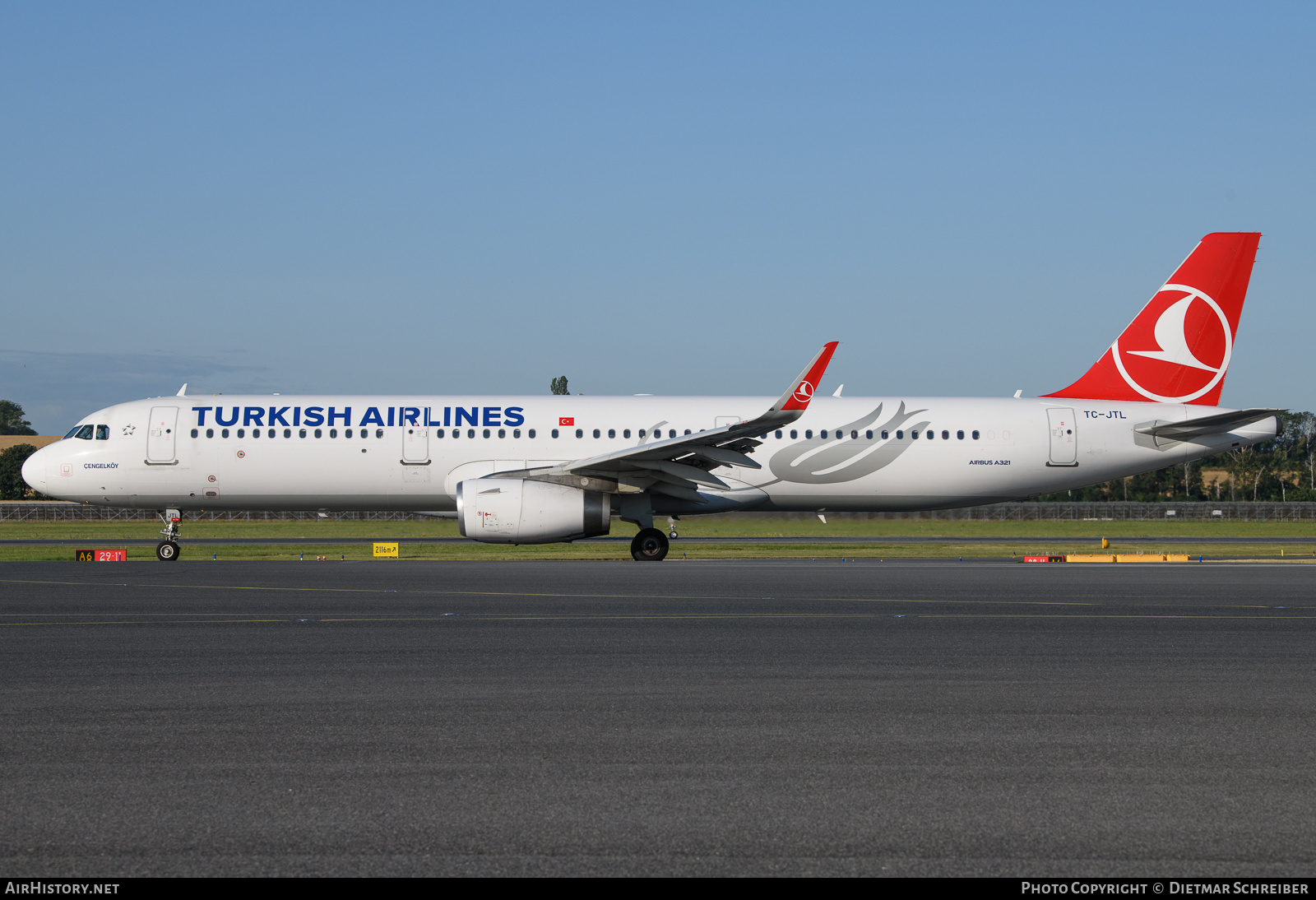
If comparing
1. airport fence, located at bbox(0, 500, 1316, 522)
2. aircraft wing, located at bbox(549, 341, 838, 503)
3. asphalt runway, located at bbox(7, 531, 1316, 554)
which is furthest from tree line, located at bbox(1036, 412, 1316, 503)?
aircraft wing, located at bbox(549, 341, 838, 503)

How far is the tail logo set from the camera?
1056 inches

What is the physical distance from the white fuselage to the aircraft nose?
0.04 meters

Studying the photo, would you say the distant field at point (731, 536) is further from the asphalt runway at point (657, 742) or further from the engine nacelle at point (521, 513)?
the asphalt runway at point (657, 742)

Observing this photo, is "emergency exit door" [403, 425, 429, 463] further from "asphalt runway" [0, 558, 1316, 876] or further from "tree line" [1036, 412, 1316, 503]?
"tree line" [1036, 412, 1316, 503]

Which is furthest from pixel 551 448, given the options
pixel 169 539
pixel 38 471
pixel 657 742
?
pixel 657 742

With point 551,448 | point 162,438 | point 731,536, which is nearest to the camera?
point 162,438

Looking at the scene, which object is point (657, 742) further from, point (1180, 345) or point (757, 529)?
point (757, 529)

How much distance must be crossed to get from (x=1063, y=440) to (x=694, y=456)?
926 centimetres

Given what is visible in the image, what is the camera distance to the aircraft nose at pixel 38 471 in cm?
2506

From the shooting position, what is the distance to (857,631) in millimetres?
10867

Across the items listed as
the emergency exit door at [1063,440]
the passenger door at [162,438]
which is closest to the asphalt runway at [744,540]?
the emergency exit door at [1063,440]

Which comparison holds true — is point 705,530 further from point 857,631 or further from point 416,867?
point 416,867

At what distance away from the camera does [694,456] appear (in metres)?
23.0

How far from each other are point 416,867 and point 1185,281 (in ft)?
89.2
